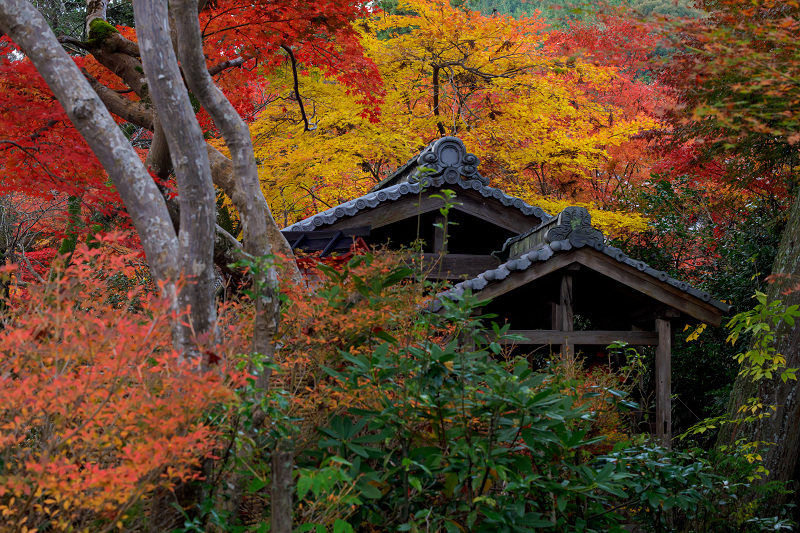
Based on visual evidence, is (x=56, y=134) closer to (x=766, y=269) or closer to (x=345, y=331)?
(x=345, y=331)

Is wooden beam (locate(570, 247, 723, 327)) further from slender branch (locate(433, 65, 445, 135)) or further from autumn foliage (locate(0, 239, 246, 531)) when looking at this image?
slender branch (locate(433, 65, 445, 135))

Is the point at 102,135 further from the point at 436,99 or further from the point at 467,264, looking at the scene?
the point at 436,99

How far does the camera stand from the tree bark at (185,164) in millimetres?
3453

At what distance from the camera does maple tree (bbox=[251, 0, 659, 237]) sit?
13734mm

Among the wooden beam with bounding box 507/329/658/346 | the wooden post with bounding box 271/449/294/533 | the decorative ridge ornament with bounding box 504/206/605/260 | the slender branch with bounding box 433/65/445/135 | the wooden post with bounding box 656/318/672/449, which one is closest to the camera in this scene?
the wooden post with bounding box 271/449/294/533

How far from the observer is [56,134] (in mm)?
7242

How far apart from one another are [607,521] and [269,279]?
2285 millimetres

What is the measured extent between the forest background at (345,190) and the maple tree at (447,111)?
A: 0.06 meters

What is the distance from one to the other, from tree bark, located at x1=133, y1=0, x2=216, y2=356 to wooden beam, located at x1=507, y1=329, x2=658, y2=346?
16.2 ft

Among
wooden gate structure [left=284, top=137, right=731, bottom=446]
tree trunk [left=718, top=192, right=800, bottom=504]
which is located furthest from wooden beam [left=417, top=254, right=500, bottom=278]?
tree trunk [left=718, top=192, right=800, bottom=504]

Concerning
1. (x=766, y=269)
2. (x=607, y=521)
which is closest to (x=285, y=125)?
(x=766, y=269)

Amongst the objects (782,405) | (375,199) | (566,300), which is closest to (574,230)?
(566,300)

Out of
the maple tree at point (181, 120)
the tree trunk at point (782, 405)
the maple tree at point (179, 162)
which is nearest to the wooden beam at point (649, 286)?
the tree trunk at point (782, 405)

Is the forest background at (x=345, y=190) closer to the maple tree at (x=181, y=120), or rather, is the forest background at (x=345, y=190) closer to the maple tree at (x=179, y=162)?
the maple tree at (x=181, y=120)
